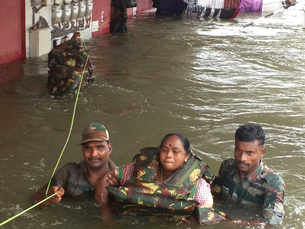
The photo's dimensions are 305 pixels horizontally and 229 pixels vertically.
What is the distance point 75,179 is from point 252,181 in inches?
63.0

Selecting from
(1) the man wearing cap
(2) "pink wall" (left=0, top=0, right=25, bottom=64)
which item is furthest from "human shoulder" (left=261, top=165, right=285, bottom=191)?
(2) "pink wall" (left=0, top=0, right=25, bottom=64)

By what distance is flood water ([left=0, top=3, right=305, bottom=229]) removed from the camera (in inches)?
203

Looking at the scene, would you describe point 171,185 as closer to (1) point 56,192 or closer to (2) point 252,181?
(2) point 252,181

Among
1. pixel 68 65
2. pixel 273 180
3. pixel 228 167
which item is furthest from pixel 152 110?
pixel 273 180

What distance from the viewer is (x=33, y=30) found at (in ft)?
35.5

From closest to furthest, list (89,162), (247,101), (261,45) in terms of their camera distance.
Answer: (89,162) < (247,101) < (261,45)

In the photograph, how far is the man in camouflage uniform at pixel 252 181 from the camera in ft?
13.8

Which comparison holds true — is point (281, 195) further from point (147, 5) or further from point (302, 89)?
point (147, 5)

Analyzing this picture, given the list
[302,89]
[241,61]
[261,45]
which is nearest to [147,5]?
[261,45]

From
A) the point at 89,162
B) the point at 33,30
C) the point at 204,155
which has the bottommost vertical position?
the point at 204,155

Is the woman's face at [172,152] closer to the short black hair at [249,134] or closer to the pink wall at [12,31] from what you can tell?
the short black hair at [249,134]

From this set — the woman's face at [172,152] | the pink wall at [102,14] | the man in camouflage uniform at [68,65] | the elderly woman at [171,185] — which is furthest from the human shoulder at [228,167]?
the pink wall at [102,14]

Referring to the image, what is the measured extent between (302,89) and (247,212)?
6.04 metres

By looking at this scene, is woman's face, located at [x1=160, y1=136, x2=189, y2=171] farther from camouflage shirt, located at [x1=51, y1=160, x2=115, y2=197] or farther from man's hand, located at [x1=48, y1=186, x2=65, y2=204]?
man's hand, located at [x1=48, y1=186, x2=65, y2=204]
